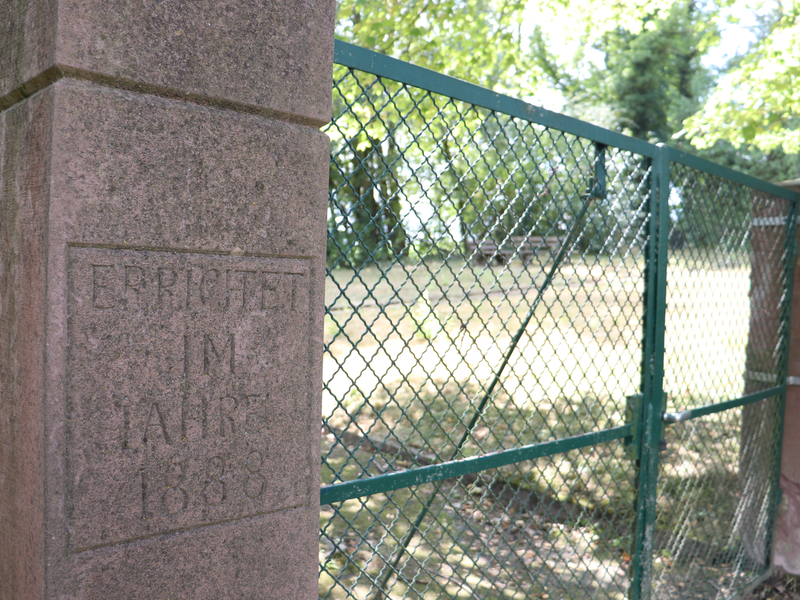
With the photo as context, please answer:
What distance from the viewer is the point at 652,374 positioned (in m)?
2.96

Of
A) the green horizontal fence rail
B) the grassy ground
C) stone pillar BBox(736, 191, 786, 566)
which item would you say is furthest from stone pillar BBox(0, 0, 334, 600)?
stone pillar BBox(736, 191, 786, 566)

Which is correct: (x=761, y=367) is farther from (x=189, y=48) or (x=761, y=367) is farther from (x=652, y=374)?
(x=189, y=48)

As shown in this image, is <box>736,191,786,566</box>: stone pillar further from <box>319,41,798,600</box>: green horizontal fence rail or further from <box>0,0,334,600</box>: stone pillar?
<box>0,0,334,600</box>: stone pillar

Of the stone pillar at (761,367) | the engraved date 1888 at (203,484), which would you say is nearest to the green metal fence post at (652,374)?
the stone pillar at (761,367)

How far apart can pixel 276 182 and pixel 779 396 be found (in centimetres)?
390

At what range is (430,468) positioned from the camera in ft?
6.77

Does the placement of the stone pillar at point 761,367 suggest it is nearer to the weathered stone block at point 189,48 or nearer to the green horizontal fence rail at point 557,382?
the green horizontal fence rail at point 557,382

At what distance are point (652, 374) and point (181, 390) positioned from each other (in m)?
2.37

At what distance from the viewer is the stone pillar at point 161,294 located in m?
1.23

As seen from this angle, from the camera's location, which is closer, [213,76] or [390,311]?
[213,76]

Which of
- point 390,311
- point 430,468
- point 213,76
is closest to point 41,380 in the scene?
point 213,76

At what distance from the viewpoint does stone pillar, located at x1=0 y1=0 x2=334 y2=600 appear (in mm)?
1229

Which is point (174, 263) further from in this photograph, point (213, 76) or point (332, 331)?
point (332, 331)

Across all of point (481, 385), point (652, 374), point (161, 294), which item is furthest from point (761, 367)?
point (161, 294)
